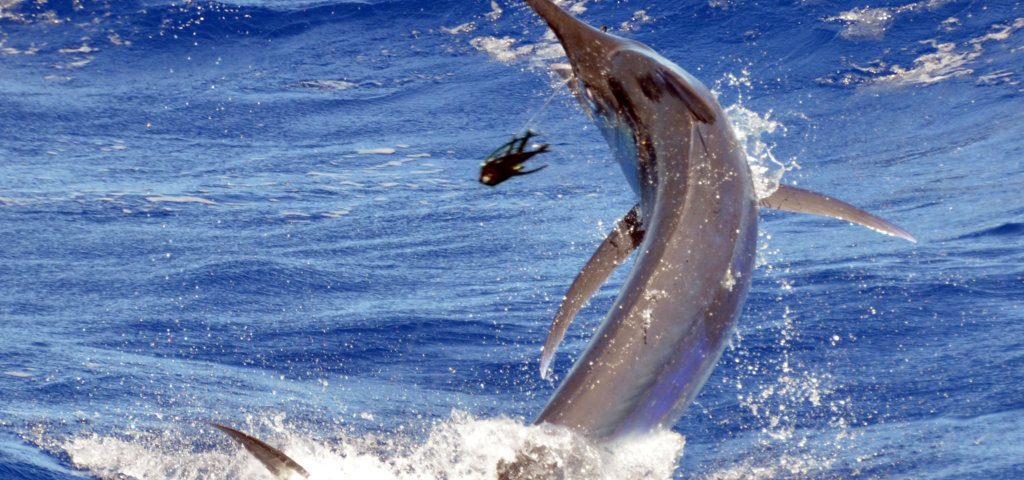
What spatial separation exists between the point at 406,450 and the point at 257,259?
3751mm

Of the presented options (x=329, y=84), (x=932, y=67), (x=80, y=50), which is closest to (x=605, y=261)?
(x=932, y=67)

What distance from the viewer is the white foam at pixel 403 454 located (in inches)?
127

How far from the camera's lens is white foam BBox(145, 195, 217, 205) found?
10883mm

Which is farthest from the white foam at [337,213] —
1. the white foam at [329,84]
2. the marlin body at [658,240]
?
the marlin body at [658,240]

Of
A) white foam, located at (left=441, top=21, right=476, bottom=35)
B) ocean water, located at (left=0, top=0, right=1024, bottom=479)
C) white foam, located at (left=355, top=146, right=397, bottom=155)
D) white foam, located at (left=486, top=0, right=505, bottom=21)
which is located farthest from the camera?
white foam, located at (left=486, top=0, right=505, bottom=21)

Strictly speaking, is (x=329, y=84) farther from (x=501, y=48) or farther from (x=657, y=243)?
(x=657, y=243)

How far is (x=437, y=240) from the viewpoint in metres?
9.76

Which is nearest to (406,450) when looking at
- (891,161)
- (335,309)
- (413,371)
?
(413,371)

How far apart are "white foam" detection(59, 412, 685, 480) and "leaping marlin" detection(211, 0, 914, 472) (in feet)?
0.24

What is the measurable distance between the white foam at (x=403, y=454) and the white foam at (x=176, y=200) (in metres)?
5.31

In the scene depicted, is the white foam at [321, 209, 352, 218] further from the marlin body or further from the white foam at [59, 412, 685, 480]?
the marlin body

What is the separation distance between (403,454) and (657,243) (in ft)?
7.46

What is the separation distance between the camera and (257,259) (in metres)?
9.01

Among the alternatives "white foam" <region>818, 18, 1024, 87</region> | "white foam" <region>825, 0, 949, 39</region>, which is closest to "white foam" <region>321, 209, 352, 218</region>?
"white foam" <region>818, 18, 1024, 87</region>
